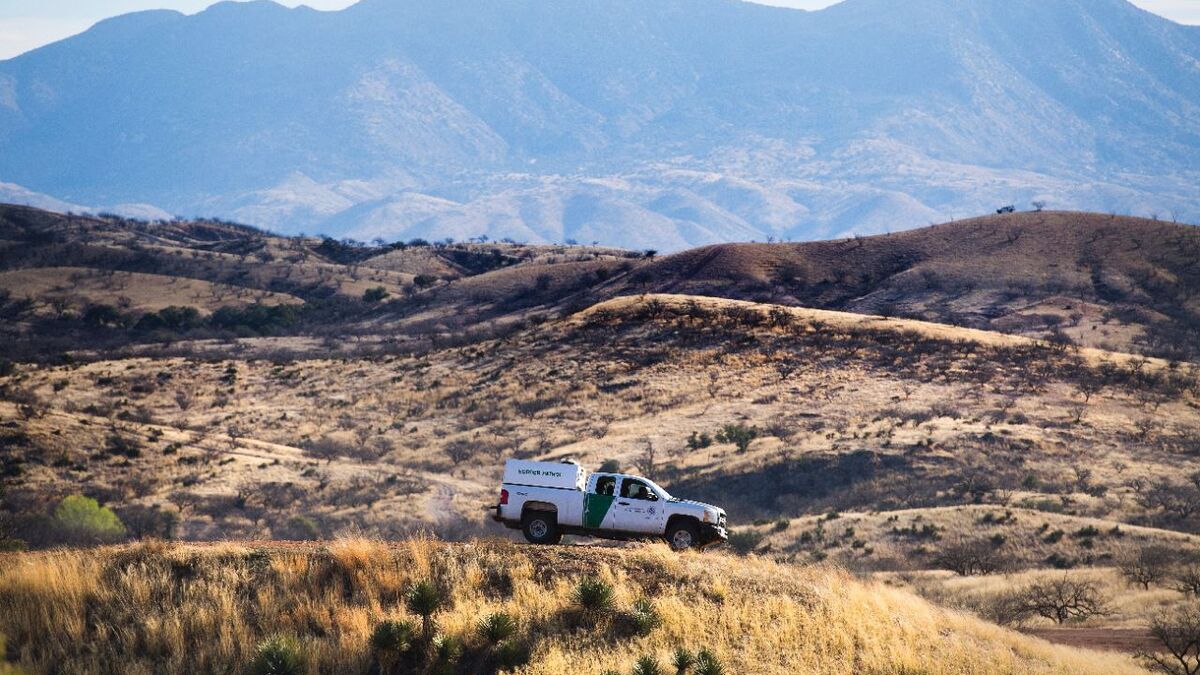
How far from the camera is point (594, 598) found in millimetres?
14102

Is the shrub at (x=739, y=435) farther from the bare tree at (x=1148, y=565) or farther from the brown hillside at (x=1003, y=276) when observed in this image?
the brown hillside at (x=1003, y=276)

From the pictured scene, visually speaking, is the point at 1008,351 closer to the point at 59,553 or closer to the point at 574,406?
the point at 574,406

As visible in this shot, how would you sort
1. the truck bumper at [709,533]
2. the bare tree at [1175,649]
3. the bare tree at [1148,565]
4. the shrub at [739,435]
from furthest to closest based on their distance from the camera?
1. the shrub at [739,435]
2. the bare tree at [1148,565]
3. the truck bumper at [709,533]
4. the bare tree at [1175,649]

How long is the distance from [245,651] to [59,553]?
431 centimetres

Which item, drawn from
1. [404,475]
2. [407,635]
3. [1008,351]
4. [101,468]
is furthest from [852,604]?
[1008,351]

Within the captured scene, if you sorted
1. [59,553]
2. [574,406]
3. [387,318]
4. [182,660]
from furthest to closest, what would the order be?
[387,318], [574,406], [59,553], [182,660]

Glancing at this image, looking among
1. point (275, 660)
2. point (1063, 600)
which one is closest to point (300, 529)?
point (275, 660)

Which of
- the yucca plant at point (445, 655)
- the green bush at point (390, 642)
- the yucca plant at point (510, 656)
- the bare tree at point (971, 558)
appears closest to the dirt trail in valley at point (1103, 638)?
the bare tree at point (971, 558)

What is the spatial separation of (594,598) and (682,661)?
200 centimetres

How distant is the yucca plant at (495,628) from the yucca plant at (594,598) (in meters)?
1.21

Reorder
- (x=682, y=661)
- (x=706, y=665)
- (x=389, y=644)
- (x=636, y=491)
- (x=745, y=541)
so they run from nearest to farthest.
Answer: (x=706, y=665) < (x=682, y=661) < (x=389, y=644) < (x=636, y=491) < (x=745, y=541)

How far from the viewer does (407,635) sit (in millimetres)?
13156

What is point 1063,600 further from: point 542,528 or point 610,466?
point 610,466

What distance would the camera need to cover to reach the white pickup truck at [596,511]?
63.4ft
